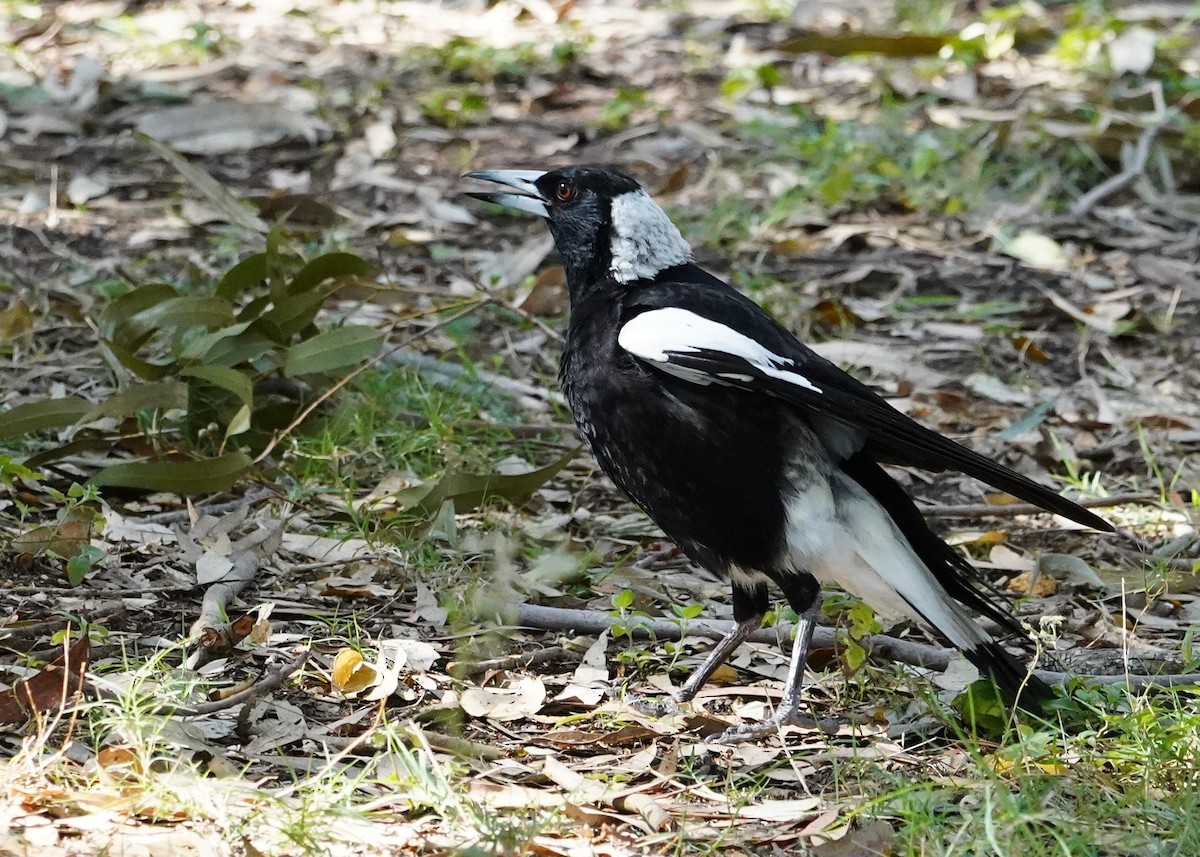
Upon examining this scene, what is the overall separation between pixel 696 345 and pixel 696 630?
71 centimetres

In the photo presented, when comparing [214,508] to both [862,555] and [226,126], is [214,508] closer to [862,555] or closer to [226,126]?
[862,555]

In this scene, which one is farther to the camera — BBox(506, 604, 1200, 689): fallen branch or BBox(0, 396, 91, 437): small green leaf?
BBox(0, 396, 91, 437): small green leaf

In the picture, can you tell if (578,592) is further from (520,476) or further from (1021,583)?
(1021,583)

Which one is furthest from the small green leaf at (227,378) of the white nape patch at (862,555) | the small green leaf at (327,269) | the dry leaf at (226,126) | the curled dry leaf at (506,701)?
the dry leaf at (226,126)

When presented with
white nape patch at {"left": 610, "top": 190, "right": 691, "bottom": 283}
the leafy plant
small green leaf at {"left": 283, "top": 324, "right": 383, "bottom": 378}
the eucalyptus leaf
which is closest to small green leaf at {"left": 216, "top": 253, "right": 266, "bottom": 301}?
the leafy plant

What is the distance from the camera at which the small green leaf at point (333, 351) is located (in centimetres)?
388

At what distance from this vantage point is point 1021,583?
3598 millimetres

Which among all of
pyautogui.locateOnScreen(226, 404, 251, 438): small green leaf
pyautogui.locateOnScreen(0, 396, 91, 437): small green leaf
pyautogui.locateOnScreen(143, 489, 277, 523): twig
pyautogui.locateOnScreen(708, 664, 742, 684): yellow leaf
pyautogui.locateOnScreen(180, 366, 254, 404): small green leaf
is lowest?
pyautogui.locateOnScreen(708, 664, 742, 684): yellow leaf

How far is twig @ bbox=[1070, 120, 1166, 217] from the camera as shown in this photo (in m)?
5.85

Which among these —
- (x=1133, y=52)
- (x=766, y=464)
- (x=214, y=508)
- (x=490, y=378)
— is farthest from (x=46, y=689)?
(x=1133, y=52)

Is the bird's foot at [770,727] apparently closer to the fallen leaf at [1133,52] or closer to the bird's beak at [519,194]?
the bird's beak at [519,194]

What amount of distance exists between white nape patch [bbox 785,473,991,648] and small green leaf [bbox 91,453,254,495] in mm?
1363

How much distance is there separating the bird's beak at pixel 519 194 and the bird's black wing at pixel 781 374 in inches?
22.7

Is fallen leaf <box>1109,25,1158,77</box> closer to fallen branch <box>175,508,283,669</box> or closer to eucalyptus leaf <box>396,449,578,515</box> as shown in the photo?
eucalyptus leaf <box>396,449,578,515</box>
